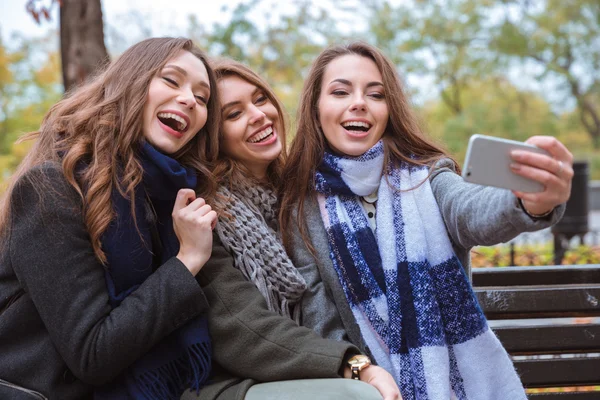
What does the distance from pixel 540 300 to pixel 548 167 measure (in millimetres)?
1466

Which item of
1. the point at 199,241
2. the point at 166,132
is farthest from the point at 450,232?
the point at 166,132

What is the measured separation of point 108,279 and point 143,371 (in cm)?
34

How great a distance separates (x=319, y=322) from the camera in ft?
8.27

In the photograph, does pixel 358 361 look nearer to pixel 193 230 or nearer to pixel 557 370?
pixel 193 230

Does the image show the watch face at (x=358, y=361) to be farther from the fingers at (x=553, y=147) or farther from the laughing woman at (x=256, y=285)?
the fingers at (x=553, y=147)

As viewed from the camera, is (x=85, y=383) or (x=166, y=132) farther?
(x=166, y=132)

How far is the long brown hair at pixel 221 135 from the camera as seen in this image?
2.66 metres

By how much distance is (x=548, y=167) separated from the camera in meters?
1.77

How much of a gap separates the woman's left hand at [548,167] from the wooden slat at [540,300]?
1.35 m

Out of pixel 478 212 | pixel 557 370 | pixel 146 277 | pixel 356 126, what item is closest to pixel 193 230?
pixel 146 277

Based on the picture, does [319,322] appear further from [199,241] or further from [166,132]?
[166,132]

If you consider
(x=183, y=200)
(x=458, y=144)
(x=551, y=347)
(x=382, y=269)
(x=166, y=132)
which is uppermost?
(x=166, y=132)

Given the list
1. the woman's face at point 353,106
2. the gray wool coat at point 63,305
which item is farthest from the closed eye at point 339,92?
the gray wool coat at point 63,305

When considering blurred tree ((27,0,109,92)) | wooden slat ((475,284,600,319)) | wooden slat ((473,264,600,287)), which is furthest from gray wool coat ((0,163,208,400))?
blurred tree ((27,0,109,92))
